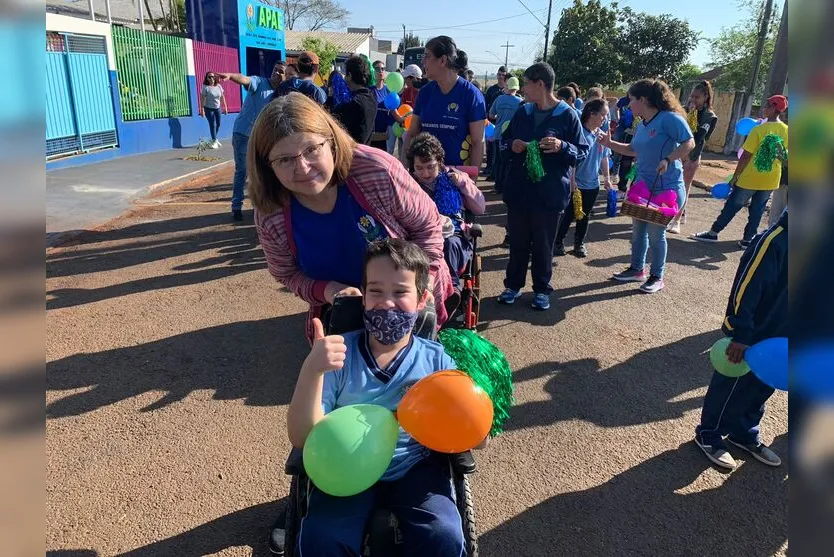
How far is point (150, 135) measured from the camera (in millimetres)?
12383

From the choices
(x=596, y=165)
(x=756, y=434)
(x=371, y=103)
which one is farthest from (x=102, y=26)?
(x=756, y=434)

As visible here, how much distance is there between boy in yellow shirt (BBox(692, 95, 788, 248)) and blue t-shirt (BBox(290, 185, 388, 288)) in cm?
534

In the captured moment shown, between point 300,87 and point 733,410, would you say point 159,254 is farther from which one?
point 733,410

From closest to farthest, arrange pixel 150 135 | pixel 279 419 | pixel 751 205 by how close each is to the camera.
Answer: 1. pixel 279 419
2. pixel 751 205
3. pixel 150 135

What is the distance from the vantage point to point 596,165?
20.9 feet

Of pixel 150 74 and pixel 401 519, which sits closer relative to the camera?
pixel 401 519

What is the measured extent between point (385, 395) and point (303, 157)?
1042mm

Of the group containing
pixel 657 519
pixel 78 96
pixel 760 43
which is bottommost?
pixel 657 519

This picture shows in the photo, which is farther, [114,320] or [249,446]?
[114,320]

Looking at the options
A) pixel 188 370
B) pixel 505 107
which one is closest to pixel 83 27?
pixel 505 107

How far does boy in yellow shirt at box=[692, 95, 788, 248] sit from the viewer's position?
19.9ft
